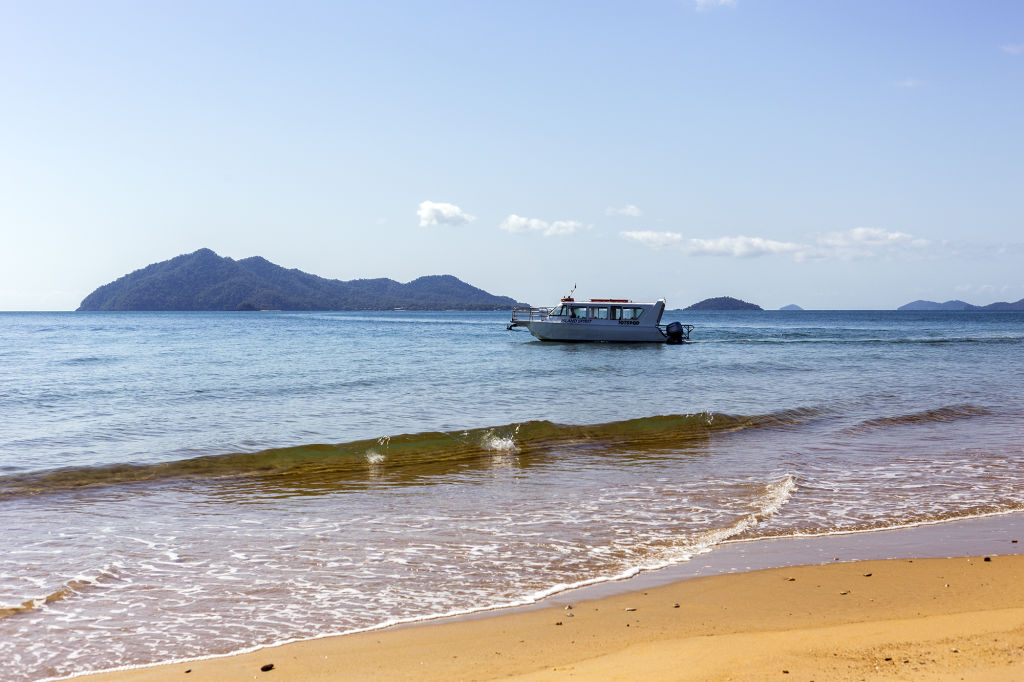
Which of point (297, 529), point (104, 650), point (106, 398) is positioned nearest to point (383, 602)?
point (104, 650)

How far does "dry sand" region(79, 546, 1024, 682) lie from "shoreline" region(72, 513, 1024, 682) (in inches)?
0.8

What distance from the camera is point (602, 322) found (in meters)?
54.4

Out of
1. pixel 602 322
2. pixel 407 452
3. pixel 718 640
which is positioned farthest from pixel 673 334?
pixel 718 640

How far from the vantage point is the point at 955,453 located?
550 inches

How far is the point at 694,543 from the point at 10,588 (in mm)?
6798

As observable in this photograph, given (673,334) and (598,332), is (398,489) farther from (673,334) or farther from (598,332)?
(673,334)

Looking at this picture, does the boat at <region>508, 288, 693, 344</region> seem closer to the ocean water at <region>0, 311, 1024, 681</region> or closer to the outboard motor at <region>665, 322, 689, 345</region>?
the outboard motor at <region>665, 322, 689, 345</region>

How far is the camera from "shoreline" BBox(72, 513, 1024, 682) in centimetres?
518

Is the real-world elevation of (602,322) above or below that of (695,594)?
above

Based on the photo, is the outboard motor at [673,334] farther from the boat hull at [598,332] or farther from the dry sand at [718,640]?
the dry sand at [718,640]

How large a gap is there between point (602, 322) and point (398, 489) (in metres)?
43.9

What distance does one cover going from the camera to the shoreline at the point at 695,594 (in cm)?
518

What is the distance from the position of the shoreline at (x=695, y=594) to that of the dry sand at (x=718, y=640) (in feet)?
0.07

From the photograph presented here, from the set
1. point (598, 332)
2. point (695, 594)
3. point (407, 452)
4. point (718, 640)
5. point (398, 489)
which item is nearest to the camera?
point (718, 640)
